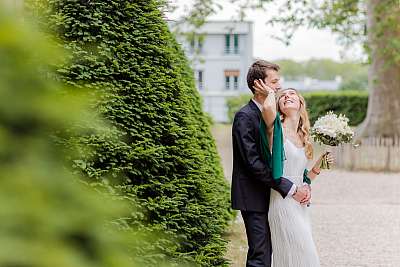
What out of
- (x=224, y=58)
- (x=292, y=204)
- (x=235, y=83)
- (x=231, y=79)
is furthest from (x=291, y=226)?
(x=224, y=58)

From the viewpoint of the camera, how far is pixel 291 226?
233 inches

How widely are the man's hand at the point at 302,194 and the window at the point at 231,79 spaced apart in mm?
61890

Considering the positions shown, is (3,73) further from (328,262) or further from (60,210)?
(328,262)

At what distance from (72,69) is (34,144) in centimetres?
456

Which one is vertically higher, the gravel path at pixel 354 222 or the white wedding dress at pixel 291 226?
the white wedding dress at pixel 291 226

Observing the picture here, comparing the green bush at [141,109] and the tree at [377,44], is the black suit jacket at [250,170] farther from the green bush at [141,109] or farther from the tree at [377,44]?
the tree at [377,44]

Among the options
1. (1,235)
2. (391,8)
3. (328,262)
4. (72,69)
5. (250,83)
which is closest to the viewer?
(1,235)

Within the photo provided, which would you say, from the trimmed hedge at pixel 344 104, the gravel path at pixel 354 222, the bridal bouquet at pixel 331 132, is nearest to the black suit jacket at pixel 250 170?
the bridal bouquet at pixel 331 132

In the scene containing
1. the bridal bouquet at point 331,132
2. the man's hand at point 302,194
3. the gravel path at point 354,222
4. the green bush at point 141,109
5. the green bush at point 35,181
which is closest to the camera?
the green bush at point 35,181

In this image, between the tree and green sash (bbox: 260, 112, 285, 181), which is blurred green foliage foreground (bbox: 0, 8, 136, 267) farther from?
the tree

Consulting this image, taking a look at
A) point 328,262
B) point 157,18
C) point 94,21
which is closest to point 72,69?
point 94,21

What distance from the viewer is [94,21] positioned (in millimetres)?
5625

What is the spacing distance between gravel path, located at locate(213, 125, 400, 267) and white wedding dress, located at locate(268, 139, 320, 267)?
10.8 ft

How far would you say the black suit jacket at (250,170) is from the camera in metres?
5.78
